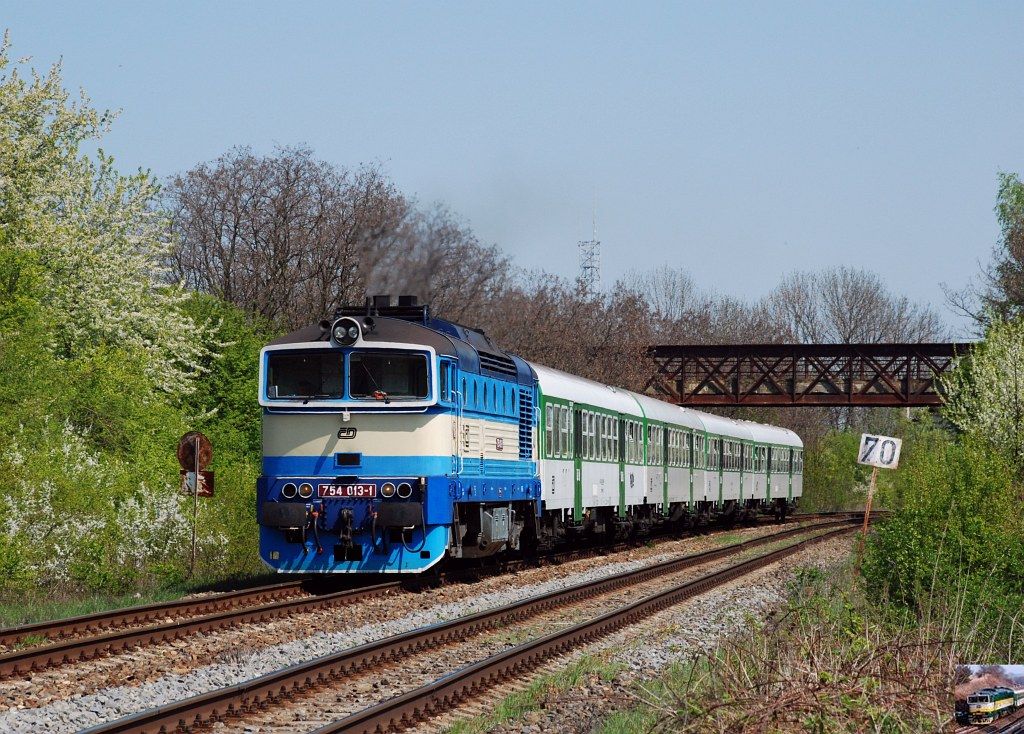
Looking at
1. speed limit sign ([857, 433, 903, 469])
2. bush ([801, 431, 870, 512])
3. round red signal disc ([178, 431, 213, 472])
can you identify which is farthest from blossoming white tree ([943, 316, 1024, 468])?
bush ([801, 431, 870, 512])

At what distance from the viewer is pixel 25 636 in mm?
12500

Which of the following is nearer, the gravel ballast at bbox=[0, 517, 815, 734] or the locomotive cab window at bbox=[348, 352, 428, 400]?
the gravel ballast at bbox=[0, 517, 815, 734]

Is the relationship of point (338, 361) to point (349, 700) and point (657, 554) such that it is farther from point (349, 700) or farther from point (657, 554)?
point (657, 554)

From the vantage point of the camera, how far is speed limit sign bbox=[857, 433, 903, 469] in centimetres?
2077

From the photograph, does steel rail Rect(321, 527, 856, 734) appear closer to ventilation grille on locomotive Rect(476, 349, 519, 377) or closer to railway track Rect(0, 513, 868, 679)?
railway track Rect(0, 513, 868, 679)

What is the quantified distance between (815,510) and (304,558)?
53416mm

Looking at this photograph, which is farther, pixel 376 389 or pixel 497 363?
pixel 497 363

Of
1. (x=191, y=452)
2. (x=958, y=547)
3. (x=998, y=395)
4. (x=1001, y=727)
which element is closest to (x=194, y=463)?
(x=191, y=452)

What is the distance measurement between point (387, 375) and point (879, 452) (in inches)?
308

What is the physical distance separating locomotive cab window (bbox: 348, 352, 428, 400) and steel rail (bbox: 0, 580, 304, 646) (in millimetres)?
2690

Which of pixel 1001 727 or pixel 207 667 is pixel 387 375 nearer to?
pixel 207 667

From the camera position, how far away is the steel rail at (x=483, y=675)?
9195 mm

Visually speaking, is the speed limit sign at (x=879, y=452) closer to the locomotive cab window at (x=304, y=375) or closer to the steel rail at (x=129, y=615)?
the locomotive cab window at (x=304, y=375)

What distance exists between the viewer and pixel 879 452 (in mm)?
20875
